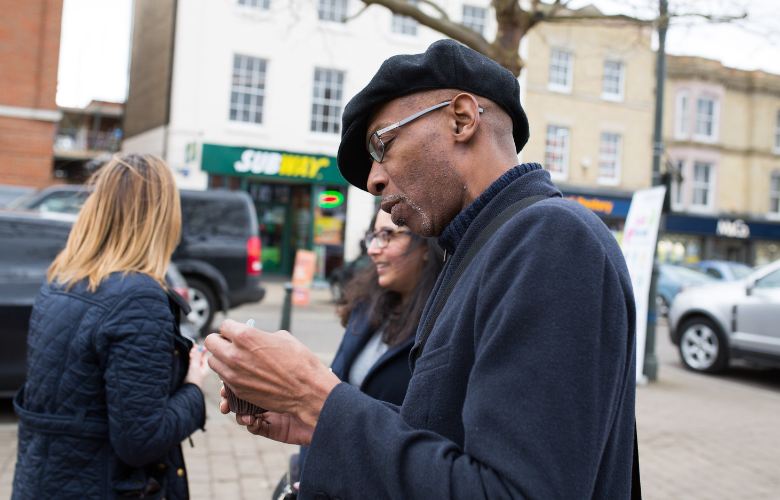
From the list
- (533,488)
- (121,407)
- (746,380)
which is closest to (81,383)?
(121,407)

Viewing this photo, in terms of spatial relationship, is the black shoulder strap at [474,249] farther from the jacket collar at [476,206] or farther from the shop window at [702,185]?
the shop window at [702,185]

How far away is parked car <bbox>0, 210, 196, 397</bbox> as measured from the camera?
15.9ft

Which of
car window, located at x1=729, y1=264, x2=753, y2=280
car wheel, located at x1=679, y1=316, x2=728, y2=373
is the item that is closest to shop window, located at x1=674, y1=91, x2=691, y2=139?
car window, located at x1=729, y1=264, x2=753, y2=280

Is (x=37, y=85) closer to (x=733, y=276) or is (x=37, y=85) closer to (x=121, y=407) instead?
(x=121, y=407)

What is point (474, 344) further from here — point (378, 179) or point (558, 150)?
point (558, 150)

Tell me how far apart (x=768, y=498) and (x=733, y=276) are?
15.1 meters

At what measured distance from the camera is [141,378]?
6.72ft

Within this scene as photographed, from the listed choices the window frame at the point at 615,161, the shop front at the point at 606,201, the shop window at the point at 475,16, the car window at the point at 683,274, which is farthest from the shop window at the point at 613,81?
the car window at the point at 683,274

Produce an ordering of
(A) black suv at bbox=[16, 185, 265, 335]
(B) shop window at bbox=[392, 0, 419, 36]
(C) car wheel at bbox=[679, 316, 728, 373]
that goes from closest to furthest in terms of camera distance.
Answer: (C) car wheel at bbox=[679, 316, 728, 373], (A) black suv at bbox=[16, 185, 265, 335], (B) shop window at bbox=[392, 0, 419, 36]

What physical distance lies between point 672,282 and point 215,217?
1310 centimetres

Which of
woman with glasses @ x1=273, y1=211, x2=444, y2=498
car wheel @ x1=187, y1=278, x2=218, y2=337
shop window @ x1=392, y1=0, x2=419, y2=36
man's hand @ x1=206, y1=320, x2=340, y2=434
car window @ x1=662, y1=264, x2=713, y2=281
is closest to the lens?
man's hand @ x1=206, y1=320, x2=340, y2=434

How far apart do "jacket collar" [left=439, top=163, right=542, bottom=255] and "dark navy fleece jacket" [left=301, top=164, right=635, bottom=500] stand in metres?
0.16

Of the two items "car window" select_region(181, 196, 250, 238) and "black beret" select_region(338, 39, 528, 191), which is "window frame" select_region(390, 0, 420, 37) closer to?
"car window" select_region(181, 196, 250, 238)

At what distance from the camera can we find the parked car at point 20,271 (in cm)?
486
